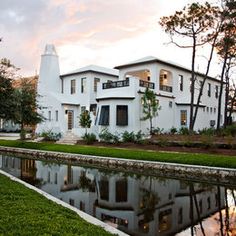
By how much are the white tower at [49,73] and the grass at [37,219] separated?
30135 millimetres

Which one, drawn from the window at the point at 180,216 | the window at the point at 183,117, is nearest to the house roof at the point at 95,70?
the window at the point at 183,117

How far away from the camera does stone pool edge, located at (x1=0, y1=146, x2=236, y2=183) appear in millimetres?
15961

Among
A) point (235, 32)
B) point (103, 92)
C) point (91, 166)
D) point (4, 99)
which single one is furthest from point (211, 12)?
point (4, 99)

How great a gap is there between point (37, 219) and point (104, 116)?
2337cm

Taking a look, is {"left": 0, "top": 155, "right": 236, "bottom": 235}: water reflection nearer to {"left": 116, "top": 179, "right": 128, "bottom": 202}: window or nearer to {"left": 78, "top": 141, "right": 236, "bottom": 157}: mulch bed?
{"left": 116, "top": 179, "right": 128, "bottom": 202}: window

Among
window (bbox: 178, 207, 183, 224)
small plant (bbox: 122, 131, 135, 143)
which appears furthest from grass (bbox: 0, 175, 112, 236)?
small plant (bbox: 122, 131, 135, 143)

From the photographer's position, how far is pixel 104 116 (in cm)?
3009

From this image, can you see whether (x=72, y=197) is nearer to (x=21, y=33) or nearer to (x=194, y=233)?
(x=194, y=233)

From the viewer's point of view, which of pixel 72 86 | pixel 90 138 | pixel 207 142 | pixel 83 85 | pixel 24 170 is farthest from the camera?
pixel 72 86

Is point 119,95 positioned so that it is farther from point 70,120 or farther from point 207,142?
point 207,142

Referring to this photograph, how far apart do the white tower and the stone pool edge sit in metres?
14.3

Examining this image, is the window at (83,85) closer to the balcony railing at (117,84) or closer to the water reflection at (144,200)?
the balcony railing at (117,84)

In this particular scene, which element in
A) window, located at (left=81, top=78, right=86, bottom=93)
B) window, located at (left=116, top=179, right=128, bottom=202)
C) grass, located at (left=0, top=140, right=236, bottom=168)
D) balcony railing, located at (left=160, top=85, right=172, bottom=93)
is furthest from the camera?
window, located at (left=81, top=78, right=86, bottom=93)

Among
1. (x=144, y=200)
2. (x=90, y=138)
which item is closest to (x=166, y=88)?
(x=90, y=138)
